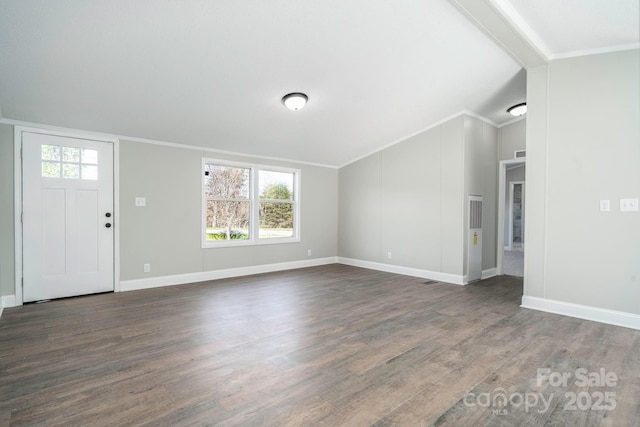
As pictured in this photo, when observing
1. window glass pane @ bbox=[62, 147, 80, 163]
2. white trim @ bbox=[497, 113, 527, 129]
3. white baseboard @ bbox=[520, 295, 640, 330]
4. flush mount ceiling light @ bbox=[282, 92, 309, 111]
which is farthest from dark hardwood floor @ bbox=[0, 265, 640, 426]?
white trim @ bbox=[497, 113, 527, 129]

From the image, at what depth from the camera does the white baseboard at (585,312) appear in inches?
127

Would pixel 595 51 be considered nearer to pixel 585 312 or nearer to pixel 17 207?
pixel 585 312

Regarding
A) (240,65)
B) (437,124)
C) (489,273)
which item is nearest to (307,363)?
(240,65)

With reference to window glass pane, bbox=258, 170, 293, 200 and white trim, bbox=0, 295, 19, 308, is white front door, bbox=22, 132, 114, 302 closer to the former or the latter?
white trim, bbox=0, 295, 19, 308

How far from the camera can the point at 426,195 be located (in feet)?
18.2

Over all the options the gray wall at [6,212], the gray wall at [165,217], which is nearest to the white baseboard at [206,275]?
the gray wall at [165,217]

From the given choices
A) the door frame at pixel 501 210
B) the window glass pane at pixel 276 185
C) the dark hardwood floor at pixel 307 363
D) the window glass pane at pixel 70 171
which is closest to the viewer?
the dark hardwood floor at pixel 307 363

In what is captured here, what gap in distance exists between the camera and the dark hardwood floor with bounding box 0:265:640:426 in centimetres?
184

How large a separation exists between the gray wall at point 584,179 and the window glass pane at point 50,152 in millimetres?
5933

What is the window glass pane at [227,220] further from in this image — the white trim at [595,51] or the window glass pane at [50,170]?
the white trim at [595,51]

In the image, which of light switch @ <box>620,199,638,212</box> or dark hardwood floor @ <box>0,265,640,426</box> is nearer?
dark hardwood floor @ <box>0,265,640,426</box>

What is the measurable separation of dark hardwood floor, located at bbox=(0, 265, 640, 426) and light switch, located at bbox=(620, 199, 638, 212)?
1214 millimetres

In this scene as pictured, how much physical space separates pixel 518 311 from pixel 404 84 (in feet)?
10.1

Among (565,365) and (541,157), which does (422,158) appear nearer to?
(541,157)
